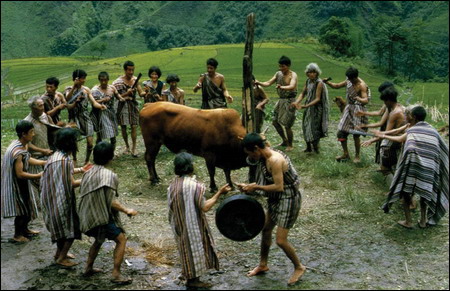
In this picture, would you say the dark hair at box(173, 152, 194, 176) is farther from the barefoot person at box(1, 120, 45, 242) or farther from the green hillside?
the green hillside

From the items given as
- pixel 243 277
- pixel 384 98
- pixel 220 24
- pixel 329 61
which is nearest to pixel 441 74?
pixel 329 61

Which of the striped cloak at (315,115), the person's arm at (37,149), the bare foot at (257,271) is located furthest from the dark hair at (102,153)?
the striped cloak at (315,115)

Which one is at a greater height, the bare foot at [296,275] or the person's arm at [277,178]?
the person's arm at [277,178]

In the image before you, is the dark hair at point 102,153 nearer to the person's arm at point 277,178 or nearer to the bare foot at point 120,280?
the bare foot at point 120,280

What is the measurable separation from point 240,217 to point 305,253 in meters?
1.37

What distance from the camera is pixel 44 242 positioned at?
620 cm

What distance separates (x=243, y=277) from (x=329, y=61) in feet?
87.8

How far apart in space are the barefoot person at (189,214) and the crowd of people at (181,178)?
0.01 m

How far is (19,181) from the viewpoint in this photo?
6.04m

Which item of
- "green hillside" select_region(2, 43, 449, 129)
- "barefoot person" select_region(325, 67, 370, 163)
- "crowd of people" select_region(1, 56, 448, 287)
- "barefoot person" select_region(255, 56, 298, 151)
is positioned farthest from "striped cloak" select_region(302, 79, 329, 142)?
"green hillside" select_region(2, 43, 449, 129)

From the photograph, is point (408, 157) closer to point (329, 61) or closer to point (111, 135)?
point (111, 135)

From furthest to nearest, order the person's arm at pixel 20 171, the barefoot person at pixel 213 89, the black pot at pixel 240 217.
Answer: the barefoot person at pixel 213 89 < the person's arm at pixel 20 171 < the black pot at pixel 240 217

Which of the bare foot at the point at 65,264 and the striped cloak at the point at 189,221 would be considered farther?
the bare foot at the point at 65,264

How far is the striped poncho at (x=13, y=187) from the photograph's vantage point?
19.1 feet
